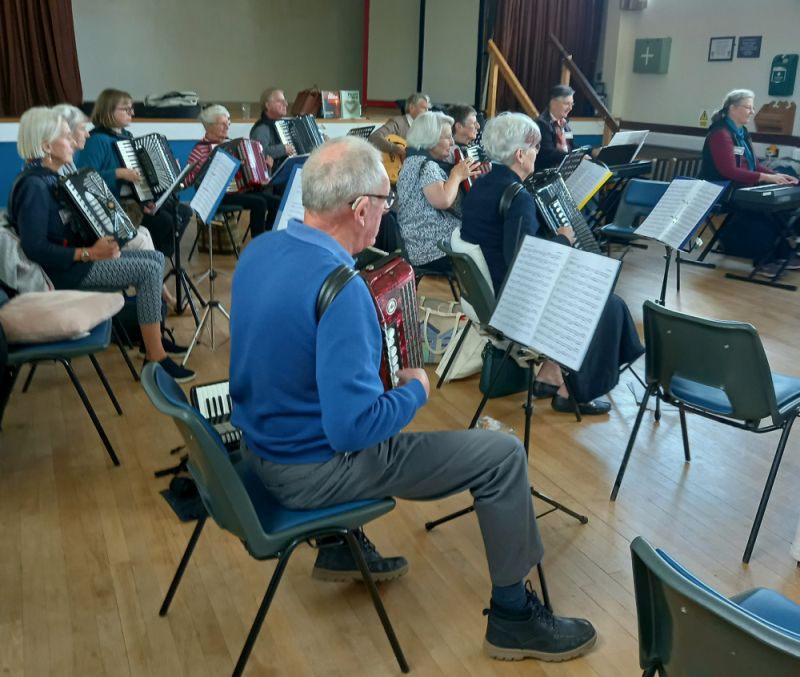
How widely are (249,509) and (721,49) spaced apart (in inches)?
304

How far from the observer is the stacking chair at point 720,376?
212cm

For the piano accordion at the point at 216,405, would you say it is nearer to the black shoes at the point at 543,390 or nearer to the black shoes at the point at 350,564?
the black shoes at the point at 350,564

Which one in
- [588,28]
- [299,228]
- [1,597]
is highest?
[588,28]

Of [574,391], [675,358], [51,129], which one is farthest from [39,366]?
[675,358]

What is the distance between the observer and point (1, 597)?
2064 mm

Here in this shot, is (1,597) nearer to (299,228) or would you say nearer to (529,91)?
(299,228)

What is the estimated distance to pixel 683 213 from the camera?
4234mm

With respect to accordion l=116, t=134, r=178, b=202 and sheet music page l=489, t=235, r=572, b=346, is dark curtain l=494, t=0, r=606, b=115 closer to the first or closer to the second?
accordion l=116, t=134, r=178, b=202

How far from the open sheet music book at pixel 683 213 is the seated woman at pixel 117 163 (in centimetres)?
272

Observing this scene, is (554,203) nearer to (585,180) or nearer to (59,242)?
(585,180)

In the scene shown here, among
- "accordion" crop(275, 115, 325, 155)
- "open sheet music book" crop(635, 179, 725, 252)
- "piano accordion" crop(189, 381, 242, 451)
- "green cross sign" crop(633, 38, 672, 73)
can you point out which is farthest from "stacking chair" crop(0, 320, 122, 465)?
"green cross sign" crop(633, 38, 672, 73)

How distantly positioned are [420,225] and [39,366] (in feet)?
6.56

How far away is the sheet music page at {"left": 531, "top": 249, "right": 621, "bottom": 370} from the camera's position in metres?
2.06

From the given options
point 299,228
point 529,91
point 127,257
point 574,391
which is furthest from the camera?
point 529,91
